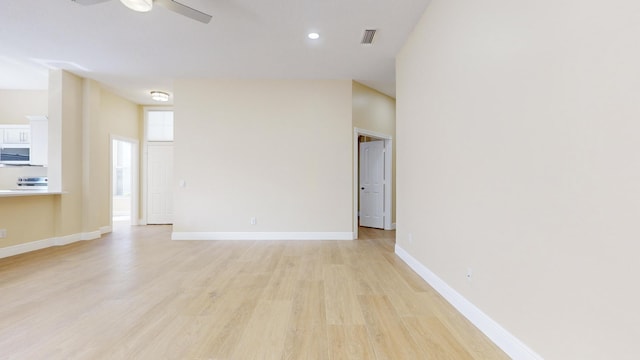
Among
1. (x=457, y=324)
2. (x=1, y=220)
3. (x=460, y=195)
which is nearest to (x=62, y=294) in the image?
(x=1, y=220)

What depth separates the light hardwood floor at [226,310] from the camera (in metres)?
1.82

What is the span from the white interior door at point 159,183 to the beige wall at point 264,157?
2.14 m

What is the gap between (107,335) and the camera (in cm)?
197

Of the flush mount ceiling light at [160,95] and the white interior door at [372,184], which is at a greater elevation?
the flush mount ceiling light at [160,95]

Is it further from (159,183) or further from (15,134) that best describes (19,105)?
(159,183)

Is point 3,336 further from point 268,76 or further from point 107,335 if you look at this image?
point 268,76

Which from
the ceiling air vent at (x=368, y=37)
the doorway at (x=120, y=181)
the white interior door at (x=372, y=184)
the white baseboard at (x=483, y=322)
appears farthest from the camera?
the doorway at (x=120, y=181)

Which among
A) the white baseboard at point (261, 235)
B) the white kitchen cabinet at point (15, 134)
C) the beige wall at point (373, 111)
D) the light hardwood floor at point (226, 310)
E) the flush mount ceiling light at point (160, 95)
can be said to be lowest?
the light hardwood floor at point (226, 310)

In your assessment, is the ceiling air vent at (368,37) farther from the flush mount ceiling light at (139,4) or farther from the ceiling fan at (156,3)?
the flush mount ceiling light at (139,4)

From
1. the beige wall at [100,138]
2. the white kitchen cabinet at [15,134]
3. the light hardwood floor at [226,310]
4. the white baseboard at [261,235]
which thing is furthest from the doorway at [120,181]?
the light hardwood floor at [226,310]

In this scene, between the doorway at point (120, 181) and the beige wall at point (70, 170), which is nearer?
the beige wall at point (70, 170)

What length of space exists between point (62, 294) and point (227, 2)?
3.27m

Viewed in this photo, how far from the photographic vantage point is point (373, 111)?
19.3 feet

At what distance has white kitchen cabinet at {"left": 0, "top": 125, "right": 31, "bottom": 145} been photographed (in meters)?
5.62
